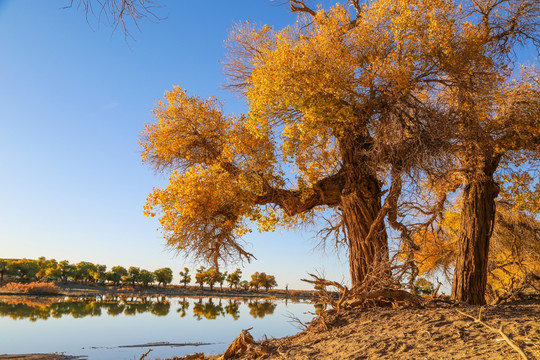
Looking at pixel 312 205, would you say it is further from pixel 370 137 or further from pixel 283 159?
pixel 370 137

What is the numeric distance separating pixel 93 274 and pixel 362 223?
100 metres

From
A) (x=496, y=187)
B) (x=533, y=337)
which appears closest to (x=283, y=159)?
(x=496, y=187)

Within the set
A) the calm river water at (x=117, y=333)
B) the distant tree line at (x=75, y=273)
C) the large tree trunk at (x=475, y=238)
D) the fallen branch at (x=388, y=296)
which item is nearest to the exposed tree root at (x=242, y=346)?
the fallen branch at (x=388, y=296)

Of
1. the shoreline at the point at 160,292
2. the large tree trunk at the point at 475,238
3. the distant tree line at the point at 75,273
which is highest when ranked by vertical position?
the large tree trunk at the point at 475,238

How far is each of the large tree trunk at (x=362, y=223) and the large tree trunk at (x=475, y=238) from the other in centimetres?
218

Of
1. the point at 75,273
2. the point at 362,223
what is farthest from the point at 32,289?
the point at 362,223

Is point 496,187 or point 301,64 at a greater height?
point 301,64

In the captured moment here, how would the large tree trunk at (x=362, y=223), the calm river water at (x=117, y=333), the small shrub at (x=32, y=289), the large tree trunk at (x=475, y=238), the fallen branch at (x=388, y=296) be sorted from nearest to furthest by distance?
the fallen branch at (x=388, y=296)
the large tree trunk at (x=362, y=223)
the large tree trunk at (x=475, y=238)
the calm river water at (x=117, y=333)
the small shrub at (x=32, y=289)

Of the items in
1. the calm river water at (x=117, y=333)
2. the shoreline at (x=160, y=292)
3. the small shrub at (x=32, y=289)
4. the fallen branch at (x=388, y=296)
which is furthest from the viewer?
the shoreline at (x=160, y=292)

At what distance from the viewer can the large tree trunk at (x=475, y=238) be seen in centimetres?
1005

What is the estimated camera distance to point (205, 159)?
11.9 metres

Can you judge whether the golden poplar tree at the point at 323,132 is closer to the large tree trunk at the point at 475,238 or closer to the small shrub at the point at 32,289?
the large tree trunk at the point at 475,238

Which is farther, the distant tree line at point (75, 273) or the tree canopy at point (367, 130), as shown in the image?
the distant tree line at point (75, 273)

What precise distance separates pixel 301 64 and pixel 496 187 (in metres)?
6.31
